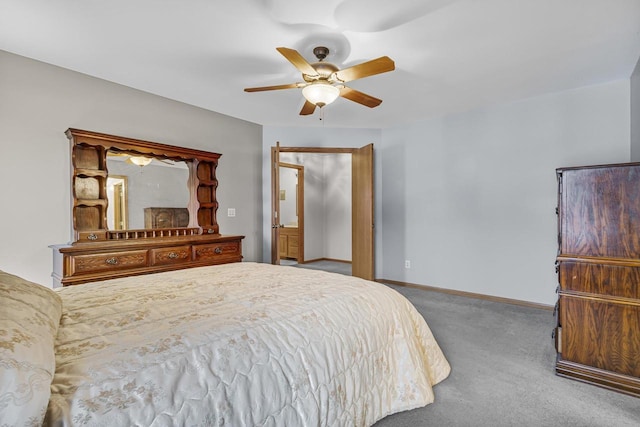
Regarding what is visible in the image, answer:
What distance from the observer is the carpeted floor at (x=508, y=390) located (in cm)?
166

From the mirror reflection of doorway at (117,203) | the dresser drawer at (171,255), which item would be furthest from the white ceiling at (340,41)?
the dresser drawer at (171,255)

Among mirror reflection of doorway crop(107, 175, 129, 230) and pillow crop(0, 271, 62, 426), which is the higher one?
mirror reflection of doorway crop(107, 175, 129, 230)

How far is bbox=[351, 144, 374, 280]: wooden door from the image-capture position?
427cm

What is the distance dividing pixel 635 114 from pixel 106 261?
16.2 ft

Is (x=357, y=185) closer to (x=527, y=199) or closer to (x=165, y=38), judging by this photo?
(x=527, y=199)

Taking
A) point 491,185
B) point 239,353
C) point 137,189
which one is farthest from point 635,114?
point 137,189

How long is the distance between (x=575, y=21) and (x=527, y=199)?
1.99 m

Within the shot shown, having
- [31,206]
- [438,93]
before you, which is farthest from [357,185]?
[31,206]

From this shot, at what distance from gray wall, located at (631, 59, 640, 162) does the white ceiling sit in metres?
→ 0.13

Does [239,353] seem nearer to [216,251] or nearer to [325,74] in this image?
[325,74]

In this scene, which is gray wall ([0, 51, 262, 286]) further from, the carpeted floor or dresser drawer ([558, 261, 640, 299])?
dresser drawer ([558, 261, 640, 299])

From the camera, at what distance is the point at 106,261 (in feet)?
8.70

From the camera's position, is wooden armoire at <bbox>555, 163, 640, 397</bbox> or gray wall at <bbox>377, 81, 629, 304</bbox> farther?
gray wall at <bbox>377, 81, 629, 304</bbox>

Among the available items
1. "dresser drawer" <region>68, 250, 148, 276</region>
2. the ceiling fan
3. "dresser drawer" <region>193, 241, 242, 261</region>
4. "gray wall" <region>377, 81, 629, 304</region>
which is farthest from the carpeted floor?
"dresser drawer" <region>68, 250, 148, 276</region>
